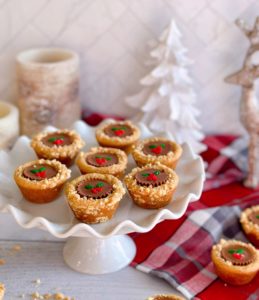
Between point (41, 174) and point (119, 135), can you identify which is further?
point (119, 135)

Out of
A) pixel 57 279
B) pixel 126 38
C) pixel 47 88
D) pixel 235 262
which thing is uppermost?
pixel 126 38

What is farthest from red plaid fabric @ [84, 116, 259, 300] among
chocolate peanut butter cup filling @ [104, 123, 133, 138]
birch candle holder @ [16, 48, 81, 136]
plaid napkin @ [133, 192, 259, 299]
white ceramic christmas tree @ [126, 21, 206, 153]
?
birch candle holder @ [16, 48, 81, 136]

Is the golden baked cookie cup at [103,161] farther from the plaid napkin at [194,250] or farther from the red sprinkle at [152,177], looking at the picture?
the plaid napkin at [194,250]

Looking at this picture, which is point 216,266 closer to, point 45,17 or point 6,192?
point 6,192

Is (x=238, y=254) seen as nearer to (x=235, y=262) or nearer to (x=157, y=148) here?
(x=235, y=262)

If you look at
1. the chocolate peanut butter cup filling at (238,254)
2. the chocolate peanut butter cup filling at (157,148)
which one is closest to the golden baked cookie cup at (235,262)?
the chocolate peanut butter cup filling at (238,254)

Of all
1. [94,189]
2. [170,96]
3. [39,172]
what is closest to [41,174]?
[39,172]

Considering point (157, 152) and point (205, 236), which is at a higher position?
point (157, 152)
